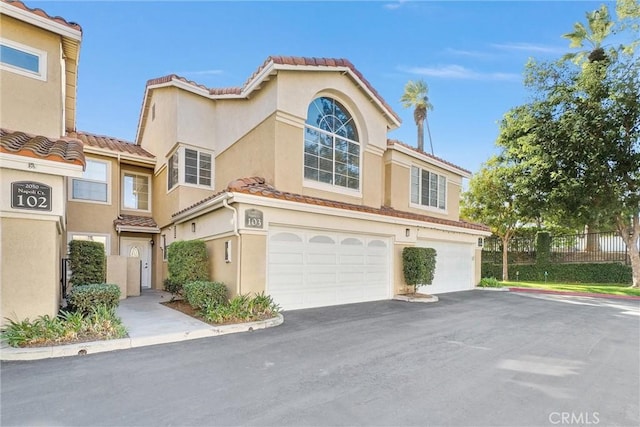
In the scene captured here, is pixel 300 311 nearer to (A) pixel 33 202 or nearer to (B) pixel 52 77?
(A) pixel 33 202

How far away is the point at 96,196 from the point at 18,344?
10.2 metres

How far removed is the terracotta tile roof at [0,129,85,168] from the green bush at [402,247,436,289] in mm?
10825

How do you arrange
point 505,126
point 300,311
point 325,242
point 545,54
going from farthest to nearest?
point 505,126, point 545,54, point 325,242, point 300,311

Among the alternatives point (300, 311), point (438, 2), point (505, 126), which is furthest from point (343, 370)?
point (505, 126)

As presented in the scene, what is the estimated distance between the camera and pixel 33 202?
6602 mm

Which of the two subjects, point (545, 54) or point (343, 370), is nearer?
point (343, 370)

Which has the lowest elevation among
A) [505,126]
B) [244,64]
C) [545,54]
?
[505,126]

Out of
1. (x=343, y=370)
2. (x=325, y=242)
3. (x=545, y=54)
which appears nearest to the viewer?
(x=343, y=370)

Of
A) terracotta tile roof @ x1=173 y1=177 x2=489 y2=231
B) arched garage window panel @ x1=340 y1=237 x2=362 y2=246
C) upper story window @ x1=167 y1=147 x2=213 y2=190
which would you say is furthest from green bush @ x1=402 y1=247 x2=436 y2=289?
upper story window @ x1=167 y1=147 x2=213 y2=190

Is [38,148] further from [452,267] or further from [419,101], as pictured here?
[419,101]

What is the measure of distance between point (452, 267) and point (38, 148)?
52.9ft

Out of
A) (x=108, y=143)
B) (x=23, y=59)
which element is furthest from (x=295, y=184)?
(x=108, y=143)

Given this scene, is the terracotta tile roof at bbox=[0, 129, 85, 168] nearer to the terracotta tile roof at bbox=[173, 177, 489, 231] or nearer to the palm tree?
the terracotta tile roof at bbox=[173, 177, 489, 231]

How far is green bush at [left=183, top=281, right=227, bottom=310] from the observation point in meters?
8.84
